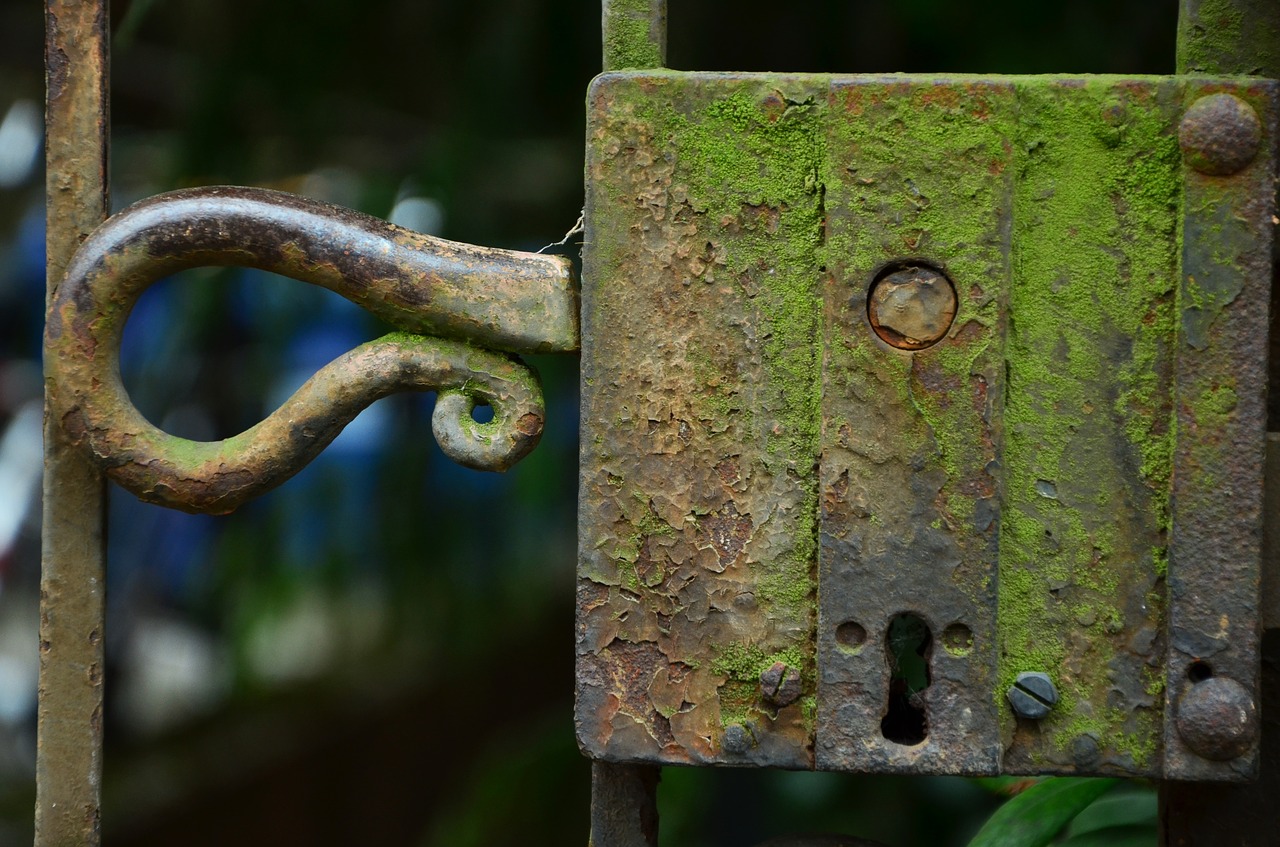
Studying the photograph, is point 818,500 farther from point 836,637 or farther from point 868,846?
point 868,846

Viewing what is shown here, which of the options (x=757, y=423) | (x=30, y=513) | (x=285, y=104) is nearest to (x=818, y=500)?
(x=757, y=423)

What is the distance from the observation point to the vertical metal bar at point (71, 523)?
1.72ft

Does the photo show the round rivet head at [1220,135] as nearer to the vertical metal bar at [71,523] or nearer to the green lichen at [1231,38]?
the green lichen at [1231,38]

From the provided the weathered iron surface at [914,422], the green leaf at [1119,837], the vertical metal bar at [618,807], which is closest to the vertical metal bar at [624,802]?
the vertical metal bar at [618,807]

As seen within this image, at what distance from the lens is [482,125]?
1.09 metres

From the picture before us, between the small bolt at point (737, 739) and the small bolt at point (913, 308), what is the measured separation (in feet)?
0.59

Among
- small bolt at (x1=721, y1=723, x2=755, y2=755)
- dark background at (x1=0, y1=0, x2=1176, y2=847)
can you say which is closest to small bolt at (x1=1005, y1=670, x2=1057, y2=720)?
small bolt at (x1=721, y1=723, x2=755, y2=755)

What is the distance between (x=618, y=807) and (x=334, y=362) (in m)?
0.25

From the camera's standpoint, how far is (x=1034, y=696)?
18.9 inches

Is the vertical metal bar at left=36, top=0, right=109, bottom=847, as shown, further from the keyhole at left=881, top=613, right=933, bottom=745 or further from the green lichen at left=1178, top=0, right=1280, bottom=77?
the green lichen at left=1178, top=0, right=1280, bottom=77

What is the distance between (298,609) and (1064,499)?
1001 millimetres

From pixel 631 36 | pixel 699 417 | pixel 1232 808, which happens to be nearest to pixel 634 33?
pixel 631 36

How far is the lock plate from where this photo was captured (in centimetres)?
47

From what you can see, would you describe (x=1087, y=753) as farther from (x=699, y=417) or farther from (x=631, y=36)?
(x=631, y=36)
